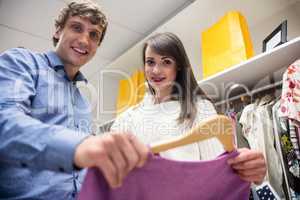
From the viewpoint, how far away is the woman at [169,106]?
89 centimetres

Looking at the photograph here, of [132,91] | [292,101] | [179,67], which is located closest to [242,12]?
[179,67]

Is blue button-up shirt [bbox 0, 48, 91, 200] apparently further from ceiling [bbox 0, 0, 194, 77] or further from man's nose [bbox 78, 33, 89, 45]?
ceiling [bbox 0, 0, 194, 77]

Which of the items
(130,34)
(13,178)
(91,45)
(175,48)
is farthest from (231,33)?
(13,178)

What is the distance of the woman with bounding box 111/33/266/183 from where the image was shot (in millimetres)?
885

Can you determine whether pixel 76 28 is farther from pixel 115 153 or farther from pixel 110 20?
pixel 110 20

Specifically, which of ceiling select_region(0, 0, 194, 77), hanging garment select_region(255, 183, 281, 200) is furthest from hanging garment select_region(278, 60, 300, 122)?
ceiling select_region(0, 0, 194, 77)

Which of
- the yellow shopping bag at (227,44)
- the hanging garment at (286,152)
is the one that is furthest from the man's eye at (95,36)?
the hanging garment at (286,152)

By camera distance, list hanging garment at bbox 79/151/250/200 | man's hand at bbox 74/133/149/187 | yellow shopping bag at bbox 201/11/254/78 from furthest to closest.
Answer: yellow shopping bag at bbox 201/11/254/78 < hanging garment at bbox 79/151/250/200 < man's hand at bbox 74/133/149/187

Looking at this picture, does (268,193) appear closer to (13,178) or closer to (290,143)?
(290,143)

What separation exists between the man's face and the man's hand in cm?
61

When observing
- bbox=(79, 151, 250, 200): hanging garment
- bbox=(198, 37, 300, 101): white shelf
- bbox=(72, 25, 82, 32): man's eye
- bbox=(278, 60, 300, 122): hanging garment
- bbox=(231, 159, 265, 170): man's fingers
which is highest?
bbox=(72, 25, 82, 32): man's eye

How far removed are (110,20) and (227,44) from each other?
0.89 metres

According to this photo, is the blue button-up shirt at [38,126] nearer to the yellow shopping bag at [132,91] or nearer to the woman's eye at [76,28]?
the woman's eye at [76,28]

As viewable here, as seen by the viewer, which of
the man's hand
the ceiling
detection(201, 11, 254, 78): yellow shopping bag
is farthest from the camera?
the ceiling
